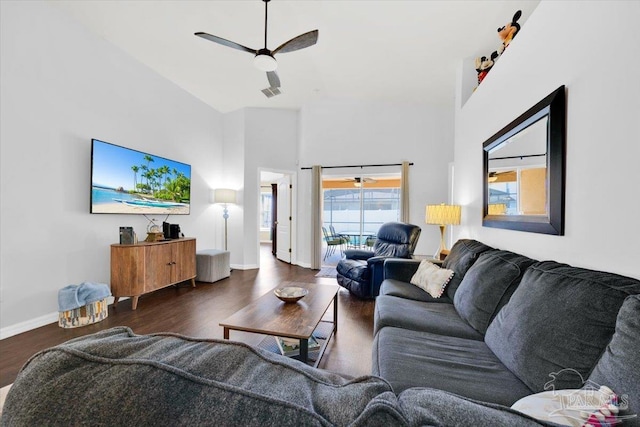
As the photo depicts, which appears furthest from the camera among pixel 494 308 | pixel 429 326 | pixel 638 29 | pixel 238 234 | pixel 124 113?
pixel 238 234

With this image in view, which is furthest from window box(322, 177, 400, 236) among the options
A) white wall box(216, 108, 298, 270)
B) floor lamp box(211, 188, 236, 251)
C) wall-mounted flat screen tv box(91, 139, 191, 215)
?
wall-mounted flat screen tv box(91, 139, 191, 215)

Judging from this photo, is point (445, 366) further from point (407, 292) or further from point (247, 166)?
point (247, 166)

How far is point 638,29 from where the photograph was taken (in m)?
1.13

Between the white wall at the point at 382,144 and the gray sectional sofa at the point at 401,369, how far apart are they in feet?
11.2

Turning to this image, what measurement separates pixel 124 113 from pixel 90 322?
8.55 ft

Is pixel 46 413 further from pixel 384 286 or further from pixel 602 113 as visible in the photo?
pixel 384 286

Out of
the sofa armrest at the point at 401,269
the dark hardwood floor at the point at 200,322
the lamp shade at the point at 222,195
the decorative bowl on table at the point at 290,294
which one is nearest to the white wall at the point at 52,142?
the dark hardwood floor at the point at 200,322

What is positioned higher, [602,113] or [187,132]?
[187,132]

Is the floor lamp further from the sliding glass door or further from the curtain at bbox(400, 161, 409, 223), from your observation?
the curtain at bbox(400, 161, 409, 223)

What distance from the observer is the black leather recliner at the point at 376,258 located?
11.4ft

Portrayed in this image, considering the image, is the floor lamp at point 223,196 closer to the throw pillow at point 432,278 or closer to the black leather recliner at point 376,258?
the black leather recliner at point 376,258

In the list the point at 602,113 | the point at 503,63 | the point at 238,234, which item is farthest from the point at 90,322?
the point at 503,63

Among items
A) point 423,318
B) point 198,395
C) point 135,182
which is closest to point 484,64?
point 423,318

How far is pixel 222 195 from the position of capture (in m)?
5.30
